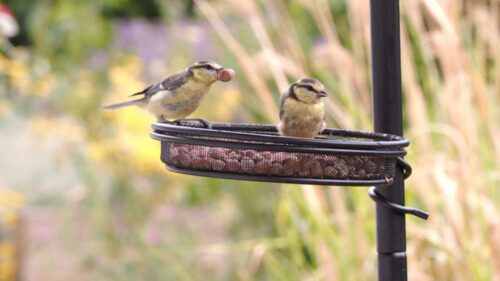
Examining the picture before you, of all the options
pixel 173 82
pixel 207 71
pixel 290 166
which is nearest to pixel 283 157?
pixel 290 166

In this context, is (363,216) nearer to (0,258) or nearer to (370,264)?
(370,264)

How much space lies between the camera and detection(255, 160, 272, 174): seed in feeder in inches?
62.9

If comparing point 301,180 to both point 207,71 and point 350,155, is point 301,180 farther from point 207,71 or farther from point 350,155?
point 207,71

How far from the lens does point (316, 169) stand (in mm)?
1610

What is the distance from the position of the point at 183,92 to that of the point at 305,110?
0.35 metres

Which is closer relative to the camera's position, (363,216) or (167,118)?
(167,118)

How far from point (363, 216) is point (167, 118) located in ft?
4.43

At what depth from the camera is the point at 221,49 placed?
6027mm

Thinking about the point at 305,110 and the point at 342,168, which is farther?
the point at 305,110

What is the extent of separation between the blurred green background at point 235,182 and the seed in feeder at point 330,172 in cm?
132

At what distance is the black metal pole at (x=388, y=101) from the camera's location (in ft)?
5.80

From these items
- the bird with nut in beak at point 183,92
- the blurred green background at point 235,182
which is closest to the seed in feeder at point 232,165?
the bird with nut in beak at point 183,92

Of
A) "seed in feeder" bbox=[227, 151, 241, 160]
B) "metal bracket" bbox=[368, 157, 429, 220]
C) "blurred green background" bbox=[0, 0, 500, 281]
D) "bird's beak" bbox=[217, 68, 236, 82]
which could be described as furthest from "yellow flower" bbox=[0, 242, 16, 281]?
"seed in feeder" bbox=[227, 151, 241, 160]

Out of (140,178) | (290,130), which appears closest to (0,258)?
(140,178)
